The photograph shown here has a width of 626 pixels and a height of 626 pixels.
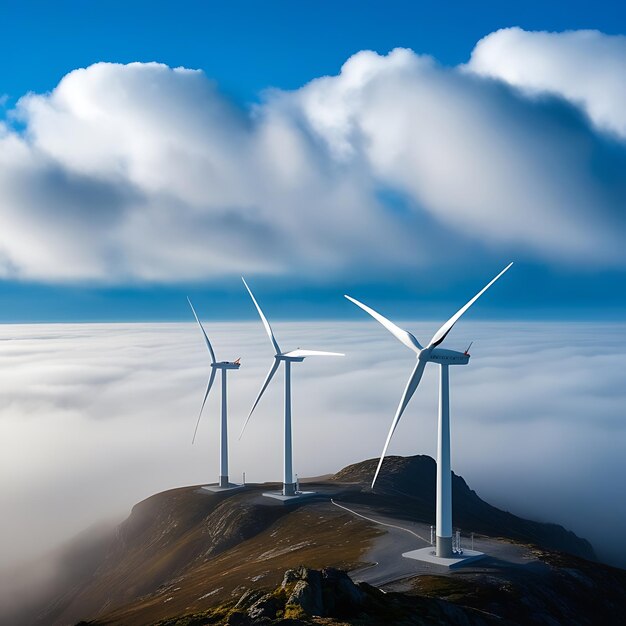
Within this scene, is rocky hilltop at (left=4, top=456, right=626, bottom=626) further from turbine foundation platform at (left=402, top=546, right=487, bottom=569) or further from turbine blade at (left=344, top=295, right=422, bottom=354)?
turbine blade at (left=344, top=295, right=422, bottom=354)

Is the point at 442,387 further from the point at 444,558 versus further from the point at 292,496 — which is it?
the point at 292,496

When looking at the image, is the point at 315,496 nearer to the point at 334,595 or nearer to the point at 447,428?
the point at 447,428

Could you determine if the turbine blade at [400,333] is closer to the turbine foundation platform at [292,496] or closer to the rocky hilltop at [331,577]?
the rocky hilltop at [331,577]

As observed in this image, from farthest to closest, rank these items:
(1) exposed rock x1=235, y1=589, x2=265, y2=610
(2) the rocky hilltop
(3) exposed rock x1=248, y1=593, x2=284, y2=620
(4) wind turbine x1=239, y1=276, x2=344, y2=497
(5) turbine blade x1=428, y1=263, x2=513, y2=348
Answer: (4) wind turbine x1=239, y1=276, x2=344, y2=497 < (5) turbine blade x1=428, y1=263, x2=513, y2=348 < (2) the rocky hilltop < (1) exposed rock x1=235, y1=589, x2=265, y2=610 < (3) exposed rock x1=248, y1=593, x2=284, y2=620

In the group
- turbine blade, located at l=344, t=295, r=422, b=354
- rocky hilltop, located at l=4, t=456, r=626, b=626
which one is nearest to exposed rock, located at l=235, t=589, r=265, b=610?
rocky hilltop, located at l=4, t=456, r=626, b=626

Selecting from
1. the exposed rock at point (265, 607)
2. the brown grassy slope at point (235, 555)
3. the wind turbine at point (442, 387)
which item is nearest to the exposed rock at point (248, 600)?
the exposed rock at point (265, 607)

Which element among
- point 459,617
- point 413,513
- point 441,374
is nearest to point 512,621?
point 459,617

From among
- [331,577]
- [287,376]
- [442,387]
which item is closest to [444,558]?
[442,387]

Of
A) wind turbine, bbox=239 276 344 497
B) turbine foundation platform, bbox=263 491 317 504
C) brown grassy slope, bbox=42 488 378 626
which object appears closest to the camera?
brown grassy slope, bbox=42 488 378 626

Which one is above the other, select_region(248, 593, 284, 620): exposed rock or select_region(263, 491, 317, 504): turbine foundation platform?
select_region(248, 593, 284, 620): exposed rock
